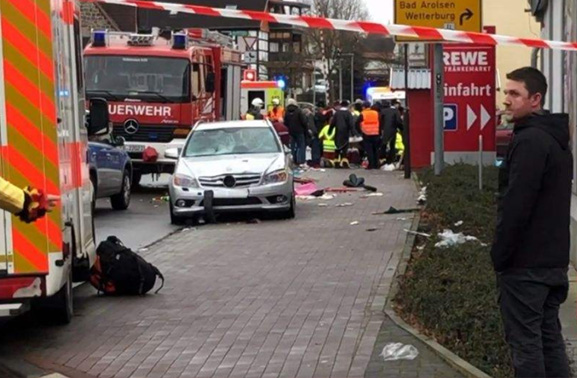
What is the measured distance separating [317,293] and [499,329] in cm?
313

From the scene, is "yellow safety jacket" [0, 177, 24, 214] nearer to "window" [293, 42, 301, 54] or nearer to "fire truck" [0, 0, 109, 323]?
"fire truck" [0, 0, 109, 323]

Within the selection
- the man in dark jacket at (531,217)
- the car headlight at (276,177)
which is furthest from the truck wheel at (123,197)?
the man in dark jacket at (531,217)

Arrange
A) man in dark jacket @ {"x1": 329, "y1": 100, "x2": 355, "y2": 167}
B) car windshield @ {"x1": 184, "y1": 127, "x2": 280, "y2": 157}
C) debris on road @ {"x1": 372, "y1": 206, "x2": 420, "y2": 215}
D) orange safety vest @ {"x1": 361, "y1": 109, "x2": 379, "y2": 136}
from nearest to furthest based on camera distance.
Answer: debris on road @ {"x1": 372, "y1": 206, "x2": 420, "y2": 215}
car windshield @ {"x1": 184, "y1": 127, "x2": 280, "y2": 157}
orange safety vest @ {"x1": 361, "y1": 109, "x2": 379, "y2": 136}
man in dark jacket @ {"x1": 329, "y1": 100, "x2": 355, "y2": 167}

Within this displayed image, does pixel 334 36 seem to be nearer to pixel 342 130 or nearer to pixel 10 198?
pixel 342 130

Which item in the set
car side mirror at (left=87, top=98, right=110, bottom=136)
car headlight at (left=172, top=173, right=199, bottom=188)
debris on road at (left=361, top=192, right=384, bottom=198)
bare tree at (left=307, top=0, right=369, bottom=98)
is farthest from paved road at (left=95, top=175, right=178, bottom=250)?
bare tree at (left=307, top=0, right=369, bottom=98)

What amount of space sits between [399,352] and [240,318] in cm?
199

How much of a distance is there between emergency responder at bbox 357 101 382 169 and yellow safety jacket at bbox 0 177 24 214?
80.6ft

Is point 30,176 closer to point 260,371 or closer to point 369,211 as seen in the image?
point 260,371

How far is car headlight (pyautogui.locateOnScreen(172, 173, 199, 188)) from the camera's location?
1761 cm

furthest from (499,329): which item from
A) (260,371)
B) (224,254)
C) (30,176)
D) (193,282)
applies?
(224,254)

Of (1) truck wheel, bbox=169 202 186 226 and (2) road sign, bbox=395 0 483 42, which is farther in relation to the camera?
(2) road sign, bbox=395 0 483 42

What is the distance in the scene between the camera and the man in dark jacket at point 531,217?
5.83 m

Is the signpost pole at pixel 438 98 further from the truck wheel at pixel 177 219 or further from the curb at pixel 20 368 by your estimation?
the curb at pixel 20 368

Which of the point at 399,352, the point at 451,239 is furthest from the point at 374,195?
the point at 399,352
